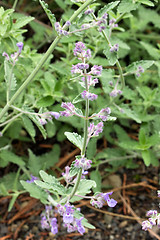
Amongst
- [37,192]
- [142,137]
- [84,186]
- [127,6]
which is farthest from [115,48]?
[37,192]

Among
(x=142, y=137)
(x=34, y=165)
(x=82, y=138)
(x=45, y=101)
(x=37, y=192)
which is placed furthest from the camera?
(x=34, y=165)

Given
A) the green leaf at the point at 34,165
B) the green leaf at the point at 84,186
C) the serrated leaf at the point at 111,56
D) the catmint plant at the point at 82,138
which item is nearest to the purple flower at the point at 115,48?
the serrated leaf at the point at 111,56

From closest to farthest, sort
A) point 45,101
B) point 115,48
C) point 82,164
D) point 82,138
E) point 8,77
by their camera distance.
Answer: point 82,164
point 82,138
point 115,48
point 8,77
point 45,101

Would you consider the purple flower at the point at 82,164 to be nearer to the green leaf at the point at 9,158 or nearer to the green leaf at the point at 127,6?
the green leaf at the point at 127,6

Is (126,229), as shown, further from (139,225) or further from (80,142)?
(80,142)

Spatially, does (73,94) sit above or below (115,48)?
below

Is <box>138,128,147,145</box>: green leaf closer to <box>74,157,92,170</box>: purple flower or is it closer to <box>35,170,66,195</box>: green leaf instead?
<box>35,170,66,195</box>: green leaf

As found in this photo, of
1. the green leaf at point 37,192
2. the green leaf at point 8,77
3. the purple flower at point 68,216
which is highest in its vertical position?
the green leaf at point 8,77

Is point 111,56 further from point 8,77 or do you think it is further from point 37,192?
point 37,192

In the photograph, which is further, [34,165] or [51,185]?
[34,165]

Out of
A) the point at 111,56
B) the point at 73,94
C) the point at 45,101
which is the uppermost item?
the point at 111,56
